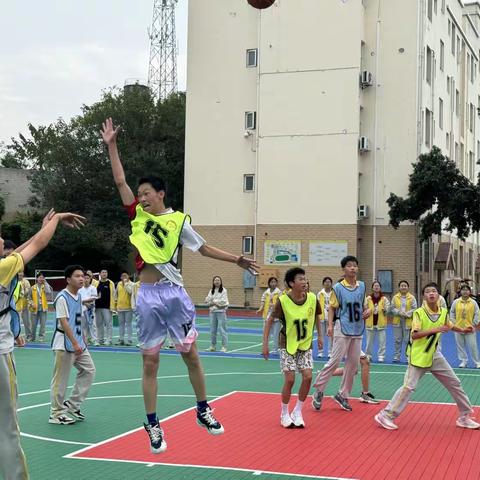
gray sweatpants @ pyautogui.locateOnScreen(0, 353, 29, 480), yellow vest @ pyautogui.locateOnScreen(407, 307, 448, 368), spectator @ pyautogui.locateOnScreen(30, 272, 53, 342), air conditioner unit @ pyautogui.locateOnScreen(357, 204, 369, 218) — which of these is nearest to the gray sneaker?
yellow vest @ pyautogui.locateOnScreen(407, 307, 448, 368)

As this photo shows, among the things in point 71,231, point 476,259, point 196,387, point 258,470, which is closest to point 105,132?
point 196,387

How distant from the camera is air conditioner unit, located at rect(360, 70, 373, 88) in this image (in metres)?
36.6

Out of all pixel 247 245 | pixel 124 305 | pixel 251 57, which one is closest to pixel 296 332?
pixel 124 305

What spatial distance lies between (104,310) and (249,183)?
1704cm

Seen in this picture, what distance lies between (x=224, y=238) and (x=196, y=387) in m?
32.0

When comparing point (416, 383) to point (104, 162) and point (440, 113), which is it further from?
point (104, 162)

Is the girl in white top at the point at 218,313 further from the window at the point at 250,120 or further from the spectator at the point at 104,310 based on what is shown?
the window at the point at 250,120

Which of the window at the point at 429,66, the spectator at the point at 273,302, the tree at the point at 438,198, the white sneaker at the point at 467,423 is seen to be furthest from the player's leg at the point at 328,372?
the window at the point at 429,66

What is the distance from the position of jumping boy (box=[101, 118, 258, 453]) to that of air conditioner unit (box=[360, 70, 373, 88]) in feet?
102

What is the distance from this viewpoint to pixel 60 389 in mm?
10758

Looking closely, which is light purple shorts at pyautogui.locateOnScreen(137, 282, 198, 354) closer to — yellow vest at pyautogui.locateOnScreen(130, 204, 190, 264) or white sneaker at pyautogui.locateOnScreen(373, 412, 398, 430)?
yellow vest at pyautogui.locateOnScreen(130, 204, 190, 264)

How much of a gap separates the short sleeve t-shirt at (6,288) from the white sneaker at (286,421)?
15.6 ft

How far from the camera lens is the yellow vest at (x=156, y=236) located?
6672mm

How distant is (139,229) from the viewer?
22.2 ft
